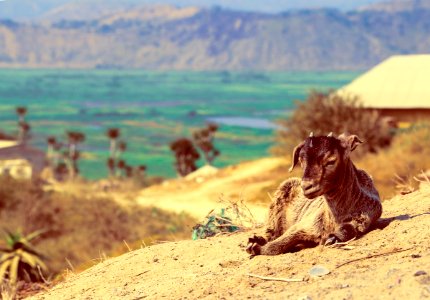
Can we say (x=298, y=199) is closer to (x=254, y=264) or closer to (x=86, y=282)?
(x=254, y=264)

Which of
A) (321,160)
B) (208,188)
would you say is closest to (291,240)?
(321,160)

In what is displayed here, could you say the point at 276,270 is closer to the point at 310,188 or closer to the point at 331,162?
the point at 310,188

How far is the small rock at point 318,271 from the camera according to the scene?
7.90 m

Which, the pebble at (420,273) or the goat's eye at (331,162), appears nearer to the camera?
the pebble at (420,273)

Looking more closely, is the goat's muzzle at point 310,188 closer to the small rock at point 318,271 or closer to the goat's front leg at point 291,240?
the small rock at point 318,271

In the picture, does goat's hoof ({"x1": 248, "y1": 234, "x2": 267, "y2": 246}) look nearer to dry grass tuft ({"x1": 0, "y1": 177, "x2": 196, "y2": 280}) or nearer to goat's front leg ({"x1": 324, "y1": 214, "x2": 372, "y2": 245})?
goat's front leg ({"x1": 324, "y1": 214, "x2": 372, "y2": 245})

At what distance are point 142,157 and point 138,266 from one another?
138488mm

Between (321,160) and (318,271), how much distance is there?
90cm

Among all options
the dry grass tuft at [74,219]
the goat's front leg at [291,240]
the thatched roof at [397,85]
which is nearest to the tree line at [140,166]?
the dry grass tuft at [74,219]

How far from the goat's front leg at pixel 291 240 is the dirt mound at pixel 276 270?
0.37ft

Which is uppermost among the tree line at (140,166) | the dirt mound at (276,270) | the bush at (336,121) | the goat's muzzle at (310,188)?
the goat's muzzle at (310,188)

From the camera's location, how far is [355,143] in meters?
8.54

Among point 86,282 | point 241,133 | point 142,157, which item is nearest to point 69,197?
point 86,282

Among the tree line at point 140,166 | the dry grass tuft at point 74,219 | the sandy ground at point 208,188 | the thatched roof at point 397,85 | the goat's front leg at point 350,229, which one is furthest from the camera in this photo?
the tree line at point 140,166
